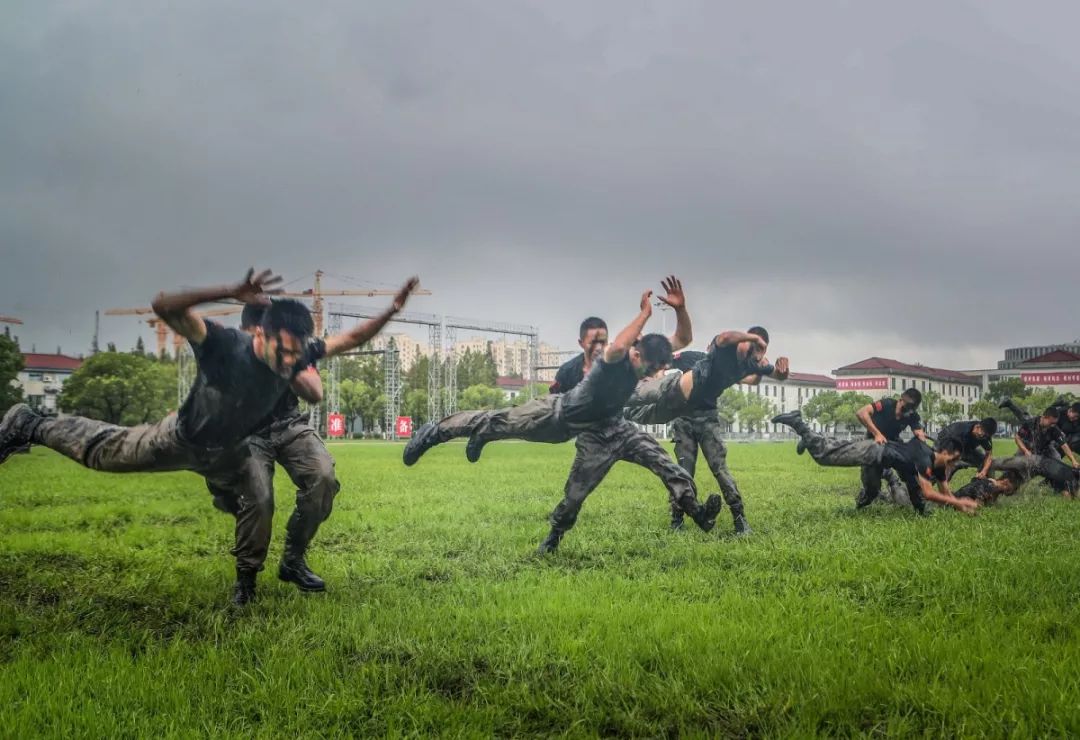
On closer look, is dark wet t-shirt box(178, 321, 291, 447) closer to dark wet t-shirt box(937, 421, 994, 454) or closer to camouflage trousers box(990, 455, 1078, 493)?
dark wet t-shirt box(937, 421, 994, 454)

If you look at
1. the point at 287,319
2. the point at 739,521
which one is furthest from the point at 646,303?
the point at 739,521

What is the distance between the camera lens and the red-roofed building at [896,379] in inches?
1385

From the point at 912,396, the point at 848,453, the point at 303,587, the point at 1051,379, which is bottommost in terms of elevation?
the point at 303,587

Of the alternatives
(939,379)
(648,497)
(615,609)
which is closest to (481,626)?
(615,609)

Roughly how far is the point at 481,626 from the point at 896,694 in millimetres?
2777

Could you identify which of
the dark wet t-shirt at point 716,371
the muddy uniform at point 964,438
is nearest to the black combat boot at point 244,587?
the dark wet t-shirt at point 716,371

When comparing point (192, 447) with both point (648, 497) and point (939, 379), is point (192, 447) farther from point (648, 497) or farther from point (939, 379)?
point (939, 379)

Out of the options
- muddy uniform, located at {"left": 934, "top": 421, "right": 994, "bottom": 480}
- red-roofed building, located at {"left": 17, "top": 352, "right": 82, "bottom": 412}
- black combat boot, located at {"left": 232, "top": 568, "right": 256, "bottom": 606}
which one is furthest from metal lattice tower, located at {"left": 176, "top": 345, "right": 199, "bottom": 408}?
red-roofed building, located at {"left": 17, "top": 352, "right": 82, "bottom": 412}

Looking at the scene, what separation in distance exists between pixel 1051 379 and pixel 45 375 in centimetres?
5350

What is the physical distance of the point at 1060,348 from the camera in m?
44.7

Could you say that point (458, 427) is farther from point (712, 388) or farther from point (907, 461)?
point (907, 461)

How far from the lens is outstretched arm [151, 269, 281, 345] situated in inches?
221

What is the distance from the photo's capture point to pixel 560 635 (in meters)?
5.64

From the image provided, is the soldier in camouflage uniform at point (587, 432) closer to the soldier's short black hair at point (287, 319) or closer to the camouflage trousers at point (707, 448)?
the camouflage trousers at point (707, 448)
